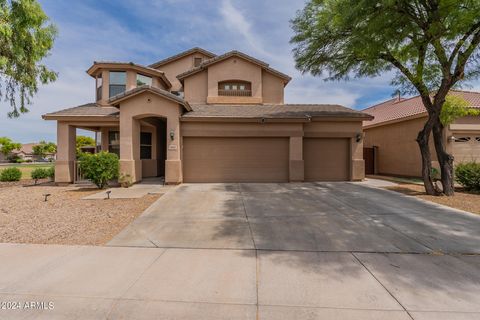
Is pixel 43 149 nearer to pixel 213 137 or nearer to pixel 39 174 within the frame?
pixel 39 174

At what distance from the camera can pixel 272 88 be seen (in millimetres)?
17766

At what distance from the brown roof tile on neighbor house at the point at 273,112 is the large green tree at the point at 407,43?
7.26ft

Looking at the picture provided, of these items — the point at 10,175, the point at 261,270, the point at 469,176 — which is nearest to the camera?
the point at 261,270

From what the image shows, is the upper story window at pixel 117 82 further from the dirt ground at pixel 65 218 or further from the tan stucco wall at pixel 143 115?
the dirt ground at pixel 65 218

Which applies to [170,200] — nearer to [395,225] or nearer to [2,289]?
[2,289]

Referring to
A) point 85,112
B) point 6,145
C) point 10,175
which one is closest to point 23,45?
point 85,112

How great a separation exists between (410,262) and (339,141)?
10.9m

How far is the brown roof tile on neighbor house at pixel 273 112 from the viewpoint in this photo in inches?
521

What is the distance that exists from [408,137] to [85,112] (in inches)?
838

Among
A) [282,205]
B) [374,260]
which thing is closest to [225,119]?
[282,205]

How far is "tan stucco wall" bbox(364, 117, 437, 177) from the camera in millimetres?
16359

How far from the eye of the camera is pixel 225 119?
1328 centimetres

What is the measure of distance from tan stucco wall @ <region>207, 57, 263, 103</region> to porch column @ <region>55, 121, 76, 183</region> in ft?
28.5

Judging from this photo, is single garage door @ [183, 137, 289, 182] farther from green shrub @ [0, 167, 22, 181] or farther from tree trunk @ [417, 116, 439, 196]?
green shrub @ [0, 167, 22, 181]
